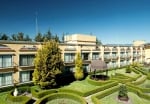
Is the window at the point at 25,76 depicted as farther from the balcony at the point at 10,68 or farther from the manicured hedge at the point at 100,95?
the manicured hedge at the point at 100,95

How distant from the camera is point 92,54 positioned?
57344 millimetres

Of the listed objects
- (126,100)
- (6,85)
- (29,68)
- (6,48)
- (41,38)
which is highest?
(41,38)

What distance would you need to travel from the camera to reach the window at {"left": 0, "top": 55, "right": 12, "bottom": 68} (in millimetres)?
34525

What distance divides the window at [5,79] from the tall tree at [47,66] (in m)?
5.60

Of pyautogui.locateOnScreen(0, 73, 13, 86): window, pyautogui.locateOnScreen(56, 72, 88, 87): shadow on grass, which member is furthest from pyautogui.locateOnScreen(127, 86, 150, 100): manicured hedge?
pyautogui.locateOnScreen(0, 73, 13, 86): window

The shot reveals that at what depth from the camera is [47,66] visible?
117 feet

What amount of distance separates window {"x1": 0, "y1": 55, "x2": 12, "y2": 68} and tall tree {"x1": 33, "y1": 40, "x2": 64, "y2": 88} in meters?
5.77

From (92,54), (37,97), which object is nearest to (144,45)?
(92,54)

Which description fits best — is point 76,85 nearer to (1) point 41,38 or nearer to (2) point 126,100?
(2) point 126,100

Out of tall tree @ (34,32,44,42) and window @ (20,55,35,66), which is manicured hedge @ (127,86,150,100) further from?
tall tree @ (34,32,44,42)

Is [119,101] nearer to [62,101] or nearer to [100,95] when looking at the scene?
[100,95]

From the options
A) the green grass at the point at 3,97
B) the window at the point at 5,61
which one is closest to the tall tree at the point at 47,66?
the window at the point at 5,61

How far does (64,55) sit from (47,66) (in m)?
12.4

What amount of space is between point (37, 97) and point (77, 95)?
7.80 m
